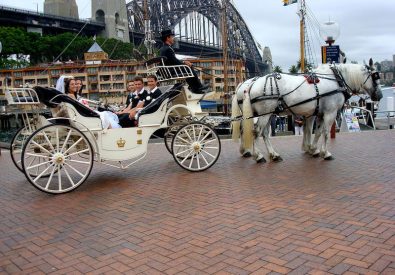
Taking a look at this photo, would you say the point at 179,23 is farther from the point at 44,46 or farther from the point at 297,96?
the point at 297,96

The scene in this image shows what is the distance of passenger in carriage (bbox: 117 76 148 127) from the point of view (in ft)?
23.9

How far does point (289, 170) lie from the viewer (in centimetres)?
761

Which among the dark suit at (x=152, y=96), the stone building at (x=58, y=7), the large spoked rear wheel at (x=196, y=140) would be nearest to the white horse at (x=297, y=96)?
the large spoked rear wheel at (x=196, y=140)

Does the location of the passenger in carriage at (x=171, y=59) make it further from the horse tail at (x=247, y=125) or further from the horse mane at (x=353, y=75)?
the horse mane at (x=353, y=75)

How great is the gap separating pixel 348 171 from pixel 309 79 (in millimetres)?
2067

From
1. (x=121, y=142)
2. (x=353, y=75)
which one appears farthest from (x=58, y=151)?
(x=353, y=75)

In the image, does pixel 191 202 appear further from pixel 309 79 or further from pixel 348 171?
pixel 309 79

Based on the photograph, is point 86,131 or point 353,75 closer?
point 86,131

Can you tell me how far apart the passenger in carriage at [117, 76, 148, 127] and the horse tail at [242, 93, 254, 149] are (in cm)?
195

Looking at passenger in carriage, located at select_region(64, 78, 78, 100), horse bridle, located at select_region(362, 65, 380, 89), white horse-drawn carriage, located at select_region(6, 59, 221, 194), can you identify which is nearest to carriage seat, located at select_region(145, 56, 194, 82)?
white horse-drawn carriage, located at select_region(6, 59, 221, 194)

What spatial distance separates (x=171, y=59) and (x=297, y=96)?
2541 millimetres

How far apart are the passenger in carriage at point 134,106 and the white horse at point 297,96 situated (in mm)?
1955

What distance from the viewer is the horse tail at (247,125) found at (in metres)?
8.19

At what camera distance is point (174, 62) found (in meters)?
7.99
